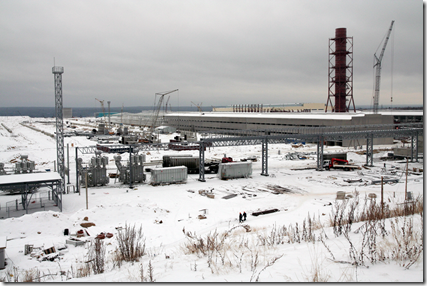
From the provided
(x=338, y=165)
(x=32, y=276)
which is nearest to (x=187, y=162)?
(x=338, y=165)

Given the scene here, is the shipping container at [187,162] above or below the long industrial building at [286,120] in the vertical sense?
below

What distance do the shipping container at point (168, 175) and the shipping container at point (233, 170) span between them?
458cm

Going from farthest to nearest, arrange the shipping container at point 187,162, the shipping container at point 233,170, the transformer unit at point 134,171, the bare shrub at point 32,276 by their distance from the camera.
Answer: the shipping container at point 187,162 → the shipping container at point 233,170 → the transformer unit at point 134,171 → the bare shrub at point 32,276

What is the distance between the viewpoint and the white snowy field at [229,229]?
30.9 feet

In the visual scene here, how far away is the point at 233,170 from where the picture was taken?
3750 centimetres

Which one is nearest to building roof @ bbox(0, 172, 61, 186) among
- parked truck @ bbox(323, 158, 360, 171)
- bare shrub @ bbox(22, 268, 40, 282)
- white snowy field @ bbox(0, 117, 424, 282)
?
white snowy field @ bbox(0, 117, 424, 282)

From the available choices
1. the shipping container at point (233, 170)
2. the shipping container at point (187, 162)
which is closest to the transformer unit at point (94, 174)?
the shipping container at point (187, 162)

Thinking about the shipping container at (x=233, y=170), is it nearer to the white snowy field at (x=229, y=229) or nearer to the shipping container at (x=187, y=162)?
the white snowy field at (x=229, y=229)

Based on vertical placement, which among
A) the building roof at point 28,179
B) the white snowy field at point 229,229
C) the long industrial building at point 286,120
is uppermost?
the long industrial building at point 286,120

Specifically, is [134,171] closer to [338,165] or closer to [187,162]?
[187,162]

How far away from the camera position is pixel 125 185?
35.6m

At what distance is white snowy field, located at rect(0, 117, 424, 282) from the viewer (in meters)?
9.43

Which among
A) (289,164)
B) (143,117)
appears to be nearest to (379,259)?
(289,164)

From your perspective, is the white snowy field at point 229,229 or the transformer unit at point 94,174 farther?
the transformer unit at point 94,174
